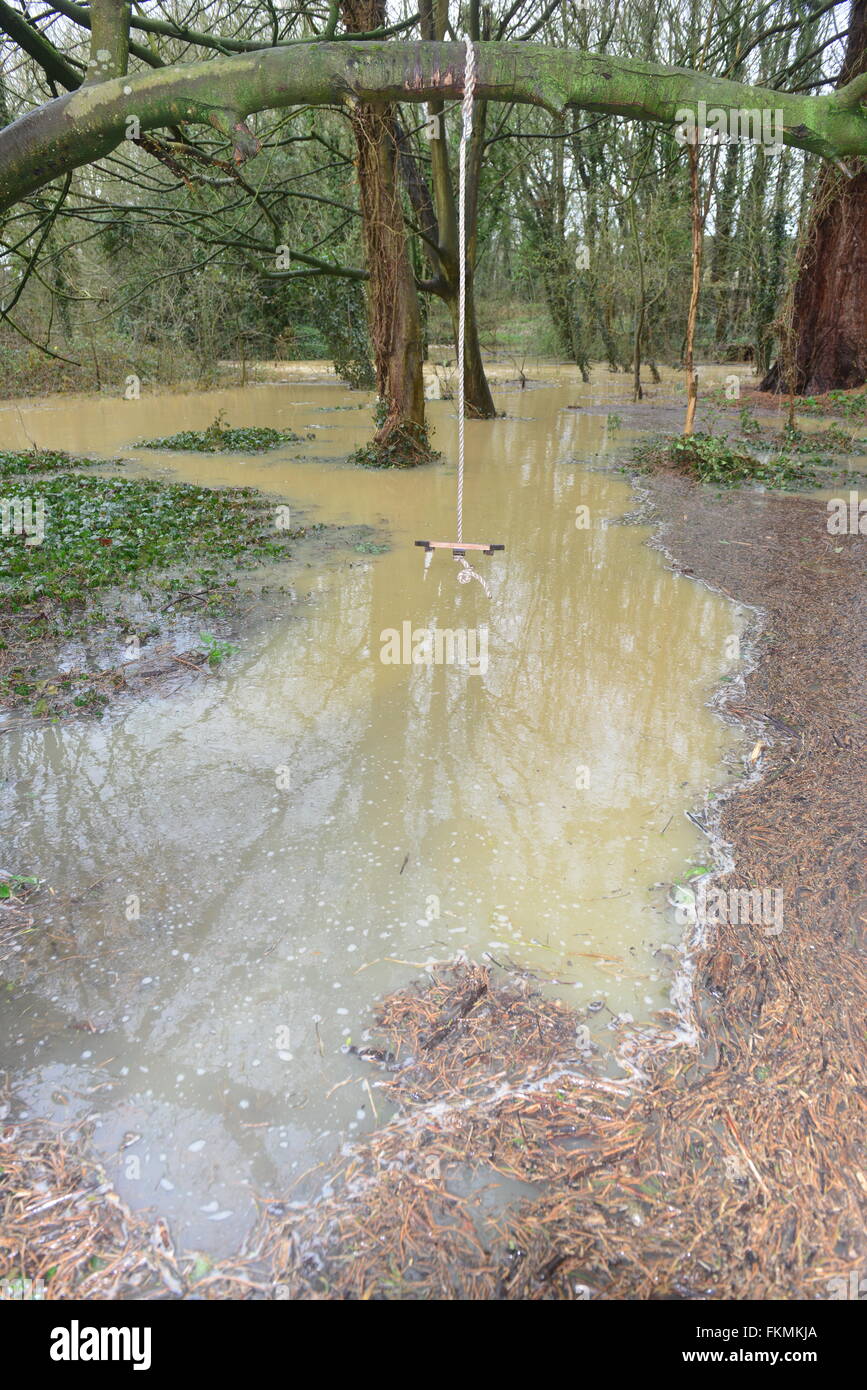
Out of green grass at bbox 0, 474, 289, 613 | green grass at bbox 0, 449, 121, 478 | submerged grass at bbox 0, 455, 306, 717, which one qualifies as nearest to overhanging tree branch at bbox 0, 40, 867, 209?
submerged grass at bbox 0, 455, 306, 717

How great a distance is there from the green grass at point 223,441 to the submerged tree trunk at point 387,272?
257 cm

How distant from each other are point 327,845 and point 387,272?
9968mm

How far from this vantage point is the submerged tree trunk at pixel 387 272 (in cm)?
1011

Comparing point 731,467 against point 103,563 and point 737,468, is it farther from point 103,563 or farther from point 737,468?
point 103,563

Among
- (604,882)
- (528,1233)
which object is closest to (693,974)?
(604,882)

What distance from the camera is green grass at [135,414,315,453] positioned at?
13.5 metres

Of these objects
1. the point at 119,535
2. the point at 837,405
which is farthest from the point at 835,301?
the point at 119,535

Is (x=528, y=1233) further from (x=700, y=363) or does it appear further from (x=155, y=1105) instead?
(x=700, y=363)

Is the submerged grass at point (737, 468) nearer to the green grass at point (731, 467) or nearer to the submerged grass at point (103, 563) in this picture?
the green grass at point (731, 467)

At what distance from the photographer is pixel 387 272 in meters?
11.2

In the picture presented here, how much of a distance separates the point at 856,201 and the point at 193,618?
15.3 meters

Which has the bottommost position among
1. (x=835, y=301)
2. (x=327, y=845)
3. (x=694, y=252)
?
(x=327, y=845)

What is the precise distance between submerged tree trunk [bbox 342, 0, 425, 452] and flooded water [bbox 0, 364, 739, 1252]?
598cm

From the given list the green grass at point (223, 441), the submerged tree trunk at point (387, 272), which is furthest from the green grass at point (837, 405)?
the green grass at point (223, 441)
